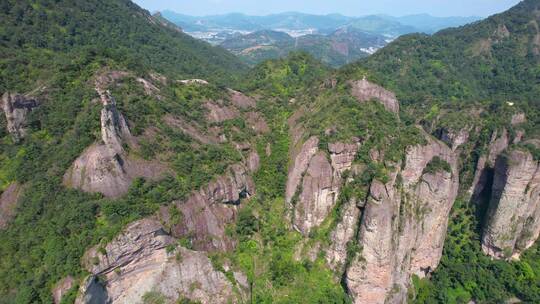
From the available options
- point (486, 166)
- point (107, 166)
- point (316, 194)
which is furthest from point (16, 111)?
point (486, 166)

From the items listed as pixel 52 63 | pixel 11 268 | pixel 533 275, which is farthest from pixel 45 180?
pixel 533 275

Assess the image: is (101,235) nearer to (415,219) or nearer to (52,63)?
(52,63)

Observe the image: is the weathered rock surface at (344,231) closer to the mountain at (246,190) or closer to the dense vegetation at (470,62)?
the mountain at (246,190)

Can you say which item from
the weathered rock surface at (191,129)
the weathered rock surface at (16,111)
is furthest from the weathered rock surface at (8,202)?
the weathered rock surface at (191,129)

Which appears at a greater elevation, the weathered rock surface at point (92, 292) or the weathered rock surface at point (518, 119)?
the weathered rock surface at point (518, 119)

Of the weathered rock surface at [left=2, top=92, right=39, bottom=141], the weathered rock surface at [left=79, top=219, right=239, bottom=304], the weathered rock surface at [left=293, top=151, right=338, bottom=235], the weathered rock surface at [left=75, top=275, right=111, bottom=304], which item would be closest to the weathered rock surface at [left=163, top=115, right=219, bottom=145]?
the weathered rock surface at [left=293, top=151, right=338, bottom=235]

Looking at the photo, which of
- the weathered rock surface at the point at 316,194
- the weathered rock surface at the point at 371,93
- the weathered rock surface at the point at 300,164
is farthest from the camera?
the weathered rock surface at the point at 371,93

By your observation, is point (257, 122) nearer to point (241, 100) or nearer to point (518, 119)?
point (241, 100)
